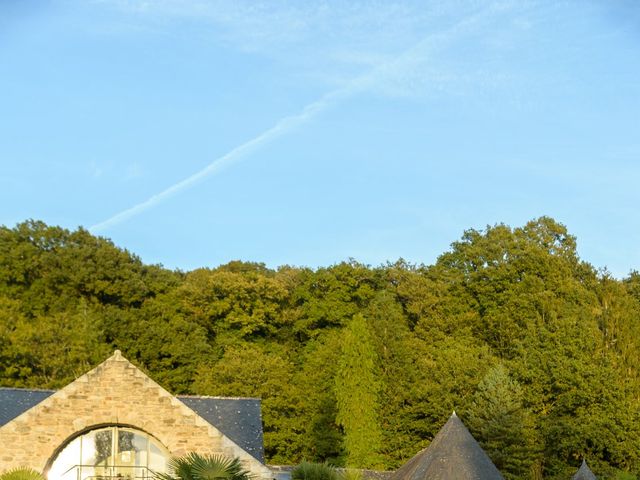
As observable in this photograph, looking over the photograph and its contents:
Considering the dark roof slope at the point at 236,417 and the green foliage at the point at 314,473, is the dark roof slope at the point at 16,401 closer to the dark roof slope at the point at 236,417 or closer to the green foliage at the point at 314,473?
the dark roof slope at the point at 236,417

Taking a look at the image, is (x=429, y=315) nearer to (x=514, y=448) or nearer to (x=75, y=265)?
(x=514, y=448)

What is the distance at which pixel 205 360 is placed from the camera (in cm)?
5747

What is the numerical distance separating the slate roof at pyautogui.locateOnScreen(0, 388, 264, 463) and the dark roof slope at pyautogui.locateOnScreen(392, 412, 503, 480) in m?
4.37

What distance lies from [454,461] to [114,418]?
8974mm

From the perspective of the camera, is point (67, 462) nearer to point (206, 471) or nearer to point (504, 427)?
point (206, 471)

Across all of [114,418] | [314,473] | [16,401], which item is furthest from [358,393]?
[314,473]

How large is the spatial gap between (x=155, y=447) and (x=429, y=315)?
3106cm

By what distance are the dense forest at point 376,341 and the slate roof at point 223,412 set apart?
19618 mm

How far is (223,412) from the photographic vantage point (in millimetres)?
31016

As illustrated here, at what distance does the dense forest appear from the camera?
162 ft

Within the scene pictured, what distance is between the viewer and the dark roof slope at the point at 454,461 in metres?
28.5

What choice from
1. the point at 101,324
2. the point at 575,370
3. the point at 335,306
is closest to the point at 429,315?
the point at 335,306

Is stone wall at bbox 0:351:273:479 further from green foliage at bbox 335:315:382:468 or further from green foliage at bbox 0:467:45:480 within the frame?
green foliage at bbox 335:315:382:468

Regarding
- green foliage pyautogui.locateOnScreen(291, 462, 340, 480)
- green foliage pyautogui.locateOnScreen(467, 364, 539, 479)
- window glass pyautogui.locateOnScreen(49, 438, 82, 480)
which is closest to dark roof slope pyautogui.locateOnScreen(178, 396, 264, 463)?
green foliage pyautogui.locateOnScreen(291, 462, 340, 480)
